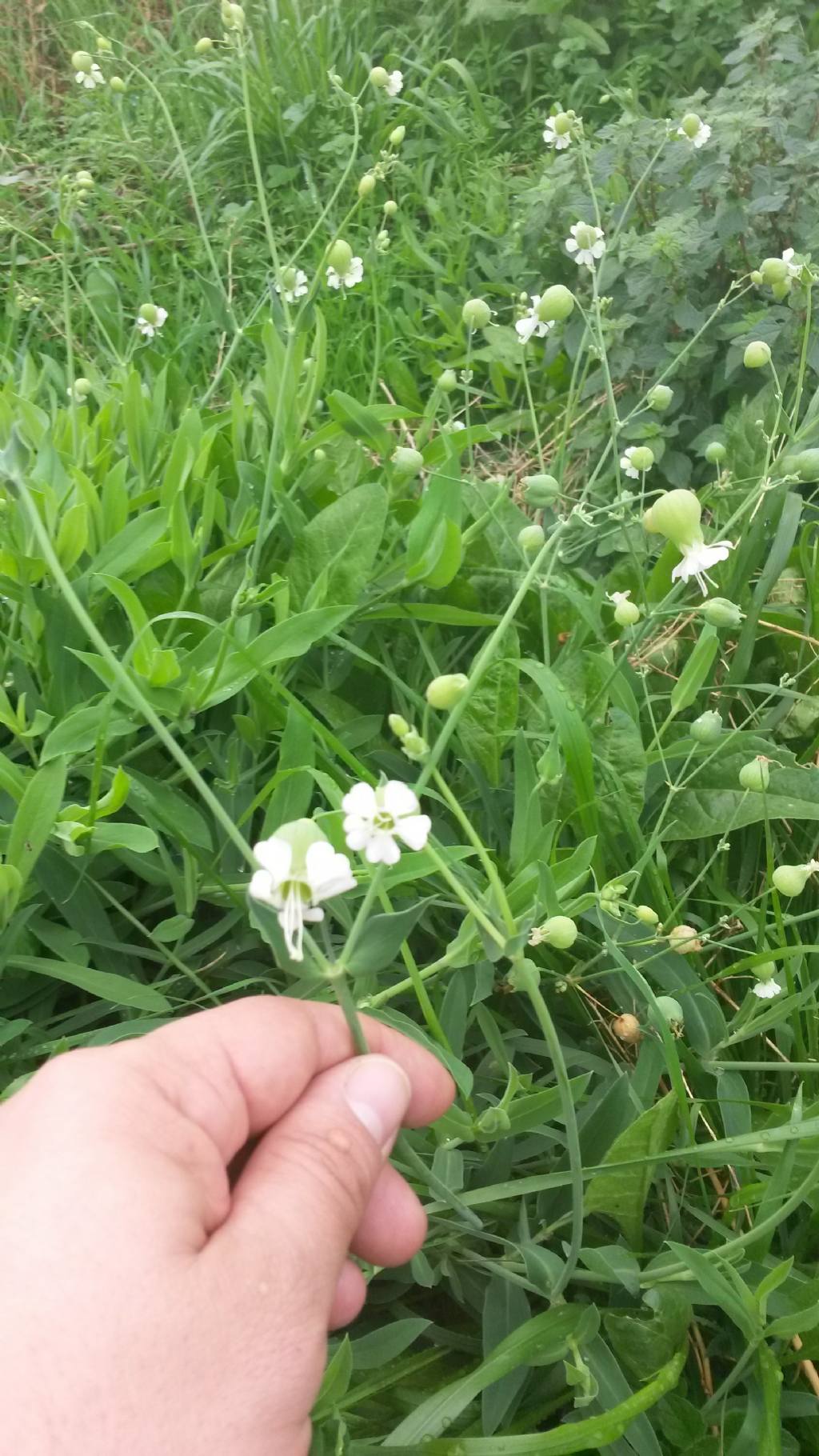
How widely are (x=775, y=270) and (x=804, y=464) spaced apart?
387 millimetres

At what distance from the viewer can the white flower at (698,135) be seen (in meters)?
1.81

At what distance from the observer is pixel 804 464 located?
1221mm

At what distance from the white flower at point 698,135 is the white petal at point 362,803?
165 centimetres

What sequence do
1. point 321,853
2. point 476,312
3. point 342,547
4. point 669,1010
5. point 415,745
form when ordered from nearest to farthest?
1. point 321,853
2. point 415,745
3. point 669,1010
4. point 342,547
5. point 476,312

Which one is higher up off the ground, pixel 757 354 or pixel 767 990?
pixel 757 354

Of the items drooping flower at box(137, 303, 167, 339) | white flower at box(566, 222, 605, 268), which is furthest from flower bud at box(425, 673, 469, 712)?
drooping flower at box(137, 303, 167, 339)

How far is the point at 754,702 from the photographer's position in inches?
61.9

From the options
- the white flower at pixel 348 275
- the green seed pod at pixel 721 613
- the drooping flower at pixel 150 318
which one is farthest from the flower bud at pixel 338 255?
the green seed pod at pixel 721 613

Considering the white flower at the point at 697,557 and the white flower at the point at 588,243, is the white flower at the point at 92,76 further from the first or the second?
the white flower at the point at 697,557

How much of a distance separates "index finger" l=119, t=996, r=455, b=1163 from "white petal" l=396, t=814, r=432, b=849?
0.79 feet

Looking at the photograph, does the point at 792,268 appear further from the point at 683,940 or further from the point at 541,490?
the point at 683,940

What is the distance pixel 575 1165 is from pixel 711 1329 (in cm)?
41

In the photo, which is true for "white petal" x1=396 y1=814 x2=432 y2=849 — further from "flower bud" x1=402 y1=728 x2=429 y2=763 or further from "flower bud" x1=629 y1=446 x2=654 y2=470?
"flower bud" x1=629 y1=446 x2=654 y2=470

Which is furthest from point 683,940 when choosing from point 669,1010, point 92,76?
point 92,76
